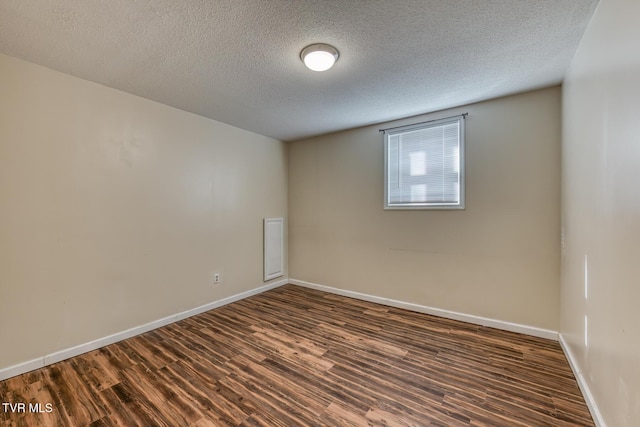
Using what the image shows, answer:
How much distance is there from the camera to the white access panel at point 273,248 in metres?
4.12

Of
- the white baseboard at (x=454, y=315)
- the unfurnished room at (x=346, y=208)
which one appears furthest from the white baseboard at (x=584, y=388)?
the white baseboard at (x=454, y=315)

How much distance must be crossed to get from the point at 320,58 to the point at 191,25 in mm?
870

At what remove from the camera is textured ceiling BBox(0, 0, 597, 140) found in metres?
1.51

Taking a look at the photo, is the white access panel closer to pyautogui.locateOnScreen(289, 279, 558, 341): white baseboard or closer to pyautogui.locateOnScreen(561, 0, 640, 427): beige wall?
pyautogui.locateOnScreen(289, 279, 558, 341): white baseboard

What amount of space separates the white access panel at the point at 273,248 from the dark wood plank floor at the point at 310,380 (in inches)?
53.2

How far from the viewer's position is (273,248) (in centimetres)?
425

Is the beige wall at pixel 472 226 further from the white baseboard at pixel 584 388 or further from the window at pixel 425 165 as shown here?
the white baseboard at pixel 584 388

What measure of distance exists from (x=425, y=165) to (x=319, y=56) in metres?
1.93

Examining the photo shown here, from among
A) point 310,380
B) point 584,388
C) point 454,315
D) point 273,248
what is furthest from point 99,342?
point 584,388

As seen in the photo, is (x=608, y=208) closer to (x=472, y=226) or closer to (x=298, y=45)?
(x=472, y=226)

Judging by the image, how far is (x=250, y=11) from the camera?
152 centimetres

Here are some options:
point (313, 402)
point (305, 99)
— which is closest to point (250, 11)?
point (305, 99)

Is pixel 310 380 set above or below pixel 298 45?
below

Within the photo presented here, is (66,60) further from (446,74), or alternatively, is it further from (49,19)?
(446,74)
